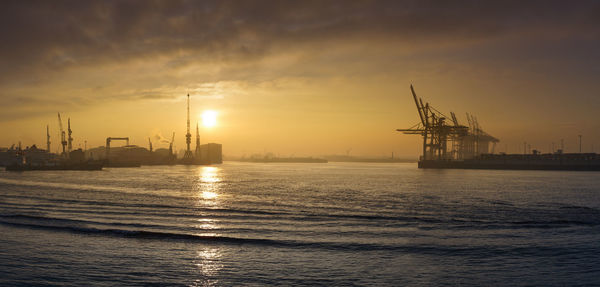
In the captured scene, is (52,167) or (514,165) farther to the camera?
(514,165)

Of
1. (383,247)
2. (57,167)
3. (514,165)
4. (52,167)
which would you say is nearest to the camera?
(383,247)

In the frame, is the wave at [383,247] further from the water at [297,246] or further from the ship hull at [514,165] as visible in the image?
the ship hull at [514,165]

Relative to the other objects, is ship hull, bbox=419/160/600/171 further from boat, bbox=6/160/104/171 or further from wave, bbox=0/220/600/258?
wave, bbox=0/220/600/258

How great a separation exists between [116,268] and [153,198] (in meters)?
24.8

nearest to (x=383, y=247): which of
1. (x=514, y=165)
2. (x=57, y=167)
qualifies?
(x=57, y=167)

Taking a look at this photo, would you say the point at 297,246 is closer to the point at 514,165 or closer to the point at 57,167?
the point at 57,167

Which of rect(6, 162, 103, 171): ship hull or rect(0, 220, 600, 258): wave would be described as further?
rect(6, 162, 103, 171): ship hull

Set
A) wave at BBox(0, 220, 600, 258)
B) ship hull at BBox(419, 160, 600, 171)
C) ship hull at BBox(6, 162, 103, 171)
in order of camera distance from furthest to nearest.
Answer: ship hull at BBox(419, 160, 600, 171)
ship hull at BBox(6, 162, 103, 171)
wave at BBox(0, 220, 600, 258)

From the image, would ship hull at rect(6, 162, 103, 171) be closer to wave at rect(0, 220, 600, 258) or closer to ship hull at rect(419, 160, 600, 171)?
ship hull at rect(419, 160, 600, 171)

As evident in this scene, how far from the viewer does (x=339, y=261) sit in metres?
14.6

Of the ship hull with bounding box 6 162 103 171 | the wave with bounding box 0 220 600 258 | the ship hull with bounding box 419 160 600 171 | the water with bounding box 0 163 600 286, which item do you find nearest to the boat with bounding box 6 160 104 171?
the ship hull with bounding box 6 162 103 171

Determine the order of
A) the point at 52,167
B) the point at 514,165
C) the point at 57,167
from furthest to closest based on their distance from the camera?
the point at 514,165 < the point at 57,167 < the point at 52,167

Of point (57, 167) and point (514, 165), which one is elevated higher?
point (57, 167)

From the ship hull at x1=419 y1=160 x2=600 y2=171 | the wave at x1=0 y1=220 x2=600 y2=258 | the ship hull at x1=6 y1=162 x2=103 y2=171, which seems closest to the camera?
the wave at x1=0 y1=220 x2=600 y2=258
